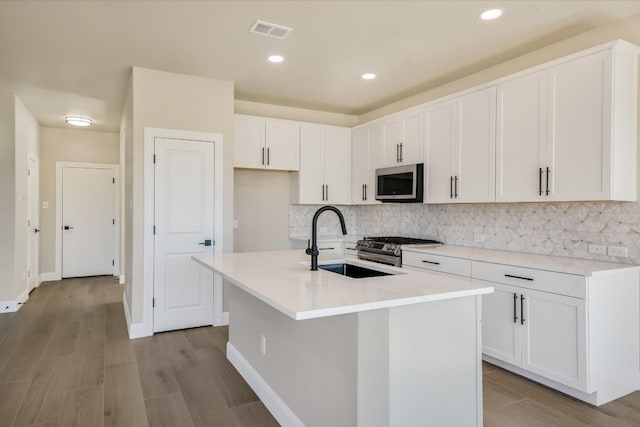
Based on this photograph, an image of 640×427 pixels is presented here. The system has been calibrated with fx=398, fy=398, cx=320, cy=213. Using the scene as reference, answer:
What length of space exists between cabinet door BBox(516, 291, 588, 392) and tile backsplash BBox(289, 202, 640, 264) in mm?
631

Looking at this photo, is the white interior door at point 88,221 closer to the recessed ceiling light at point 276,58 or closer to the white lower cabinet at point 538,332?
the recessed ceiling light at point 276,58

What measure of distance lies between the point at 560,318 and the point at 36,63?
4896 millimetres

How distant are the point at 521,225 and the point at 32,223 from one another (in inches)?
255

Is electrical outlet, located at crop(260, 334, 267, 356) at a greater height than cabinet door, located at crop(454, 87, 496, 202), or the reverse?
cabinet door, located at crop(454, 87, 496, 202)

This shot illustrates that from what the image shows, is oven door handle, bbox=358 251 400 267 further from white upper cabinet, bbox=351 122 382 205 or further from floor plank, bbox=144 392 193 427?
floor plank, bbox=144 392 193 427

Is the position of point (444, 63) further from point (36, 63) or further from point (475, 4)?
point (36, 63)

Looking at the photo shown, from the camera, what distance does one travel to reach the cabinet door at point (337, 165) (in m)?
5.25

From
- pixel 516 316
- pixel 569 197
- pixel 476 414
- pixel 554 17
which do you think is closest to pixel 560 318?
pixel 516 316

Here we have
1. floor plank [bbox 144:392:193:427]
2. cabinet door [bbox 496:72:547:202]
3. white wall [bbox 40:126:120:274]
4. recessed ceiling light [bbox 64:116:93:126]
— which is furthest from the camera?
white wall [bbox 40:126:120:274]

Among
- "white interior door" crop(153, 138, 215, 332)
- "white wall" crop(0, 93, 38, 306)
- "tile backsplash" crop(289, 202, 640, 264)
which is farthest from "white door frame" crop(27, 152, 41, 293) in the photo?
"tile backsplash" crop(289, 202, 640, 264)

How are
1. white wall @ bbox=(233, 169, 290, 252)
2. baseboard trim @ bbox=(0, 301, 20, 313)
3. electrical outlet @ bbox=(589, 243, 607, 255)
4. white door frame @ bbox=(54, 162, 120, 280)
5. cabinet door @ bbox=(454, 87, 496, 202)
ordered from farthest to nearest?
1. white door frame @ bbox=(54, 162, 120, 280)
2. white wall @ bbox=(233, 169, 290, 252)
3. baseboard trim @ bbox=(0, 301, 20, 313)
4. cabinet door @ bbox=(454, 87, 496, 202)
5. electrical outlet @ bbox=(589, 243, 607, 255)

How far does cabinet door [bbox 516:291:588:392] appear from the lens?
2.53m

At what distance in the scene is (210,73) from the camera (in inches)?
157

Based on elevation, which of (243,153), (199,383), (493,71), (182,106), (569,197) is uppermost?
(493,71)
